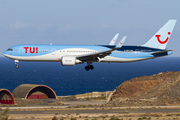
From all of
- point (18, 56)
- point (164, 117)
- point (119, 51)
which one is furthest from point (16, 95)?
point (164, 117)

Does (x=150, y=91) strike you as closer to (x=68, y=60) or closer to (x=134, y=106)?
(x=134, y=106)

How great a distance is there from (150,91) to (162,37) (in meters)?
24.4

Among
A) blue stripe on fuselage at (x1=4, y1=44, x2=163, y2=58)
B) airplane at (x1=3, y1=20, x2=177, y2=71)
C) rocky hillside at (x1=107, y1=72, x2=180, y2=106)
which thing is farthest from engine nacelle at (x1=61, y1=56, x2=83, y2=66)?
rocky hillside at (x1=107, y1=72, x2=180, y2=106)

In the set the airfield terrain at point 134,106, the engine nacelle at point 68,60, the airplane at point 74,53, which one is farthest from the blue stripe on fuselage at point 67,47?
the airfield terrain at point 134,106

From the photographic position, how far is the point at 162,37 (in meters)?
63.6

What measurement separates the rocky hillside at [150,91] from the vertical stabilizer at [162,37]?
16898 millimetres

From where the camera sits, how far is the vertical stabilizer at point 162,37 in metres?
62.9

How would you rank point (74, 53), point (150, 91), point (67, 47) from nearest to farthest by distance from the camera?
1. point (74, 53)
2. point (67, 47)
3. point (150, 91)

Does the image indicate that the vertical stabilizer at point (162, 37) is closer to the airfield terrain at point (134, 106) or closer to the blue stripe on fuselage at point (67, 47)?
the blue stripe on fuselage at point (67, 47)

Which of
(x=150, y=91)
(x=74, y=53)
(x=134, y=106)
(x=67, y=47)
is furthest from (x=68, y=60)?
(x=150, y=91)

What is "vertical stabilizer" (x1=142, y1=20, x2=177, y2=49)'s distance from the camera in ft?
206

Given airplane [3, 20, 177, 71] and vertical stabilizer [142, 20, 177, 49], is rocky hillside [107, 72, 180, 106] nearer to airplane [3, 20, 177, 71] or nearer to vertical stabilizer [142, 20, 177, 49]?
vertical stabilizer [142, 20, 177, 49]

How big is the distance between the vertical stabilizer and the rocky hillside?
55.4 ft

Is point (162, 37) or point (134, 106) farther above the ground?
point (162, 37)
